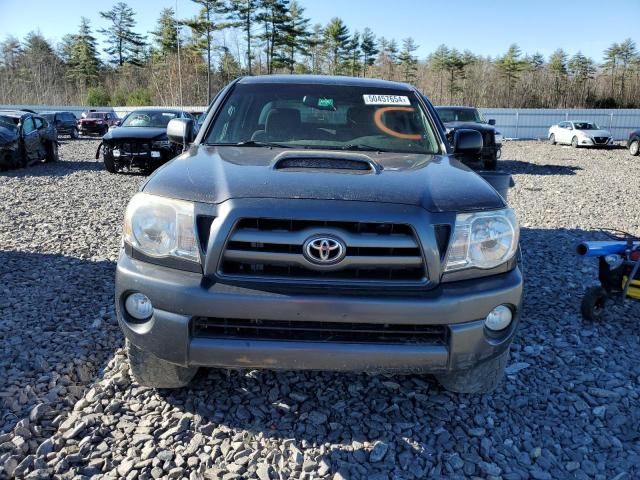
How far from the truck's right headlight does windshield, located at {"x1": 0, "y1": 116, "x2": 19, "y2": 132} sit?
46.7ft

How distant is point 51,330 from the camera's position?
3664 millimetres

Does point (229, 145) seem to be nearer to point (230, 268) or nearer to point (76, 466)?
point (230, 268)

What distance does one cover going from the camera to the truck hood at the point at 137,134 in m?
12.2

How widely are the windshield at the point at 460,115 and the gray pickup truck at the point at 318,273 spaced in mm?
14050

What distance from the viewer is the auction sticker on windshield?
376 centimetres

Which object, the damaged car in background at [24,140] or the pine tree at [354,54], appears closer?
the damaged car in background at [24,140]

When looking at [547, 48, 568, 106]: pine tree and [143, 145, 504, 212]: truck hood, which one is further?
[547, 48, 568, 106]: pine tree

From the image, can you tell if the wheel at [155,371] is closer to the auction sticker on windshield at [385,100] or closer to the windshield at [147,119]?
the auction sticker on windshield at [385,100]

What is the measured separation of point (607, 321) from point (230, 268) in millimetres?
3419

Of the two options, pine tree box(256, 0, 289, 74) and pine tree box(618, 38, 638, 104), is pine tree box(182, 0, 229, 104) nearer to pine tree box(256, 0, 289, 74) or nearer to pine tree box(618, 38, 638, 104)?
pine tree box(256, 0, 289, 74)

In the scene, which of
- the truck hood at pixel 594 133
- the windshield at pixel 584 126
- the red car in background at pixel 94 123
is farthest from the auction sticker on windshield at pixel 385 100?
the red car in background at pixel 94 123

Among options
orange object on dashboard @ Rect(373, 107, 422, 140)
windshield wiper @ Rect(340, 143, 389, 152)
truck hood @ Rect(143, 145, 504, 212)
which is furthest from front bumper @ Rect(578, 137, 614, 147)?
truck hood @ Rect(143, 145, 504, 212)

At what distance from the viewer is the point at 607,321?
419 cm

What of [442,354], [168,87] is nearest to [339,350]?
[442,354]
